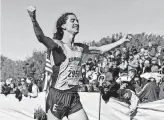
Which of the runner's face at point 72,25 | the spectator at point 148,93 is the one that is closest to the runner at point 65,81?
the runner's face at point 72,25

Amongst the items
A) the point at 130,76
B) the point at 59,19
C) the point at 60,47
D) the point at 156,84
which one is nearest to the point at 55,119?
the point at 60,47

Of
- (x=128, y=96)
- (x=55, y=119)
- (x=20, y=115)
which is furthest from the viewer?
(x=20, y=115)

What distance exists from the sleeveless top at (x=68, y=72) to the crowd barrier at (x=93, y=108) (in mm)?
2193

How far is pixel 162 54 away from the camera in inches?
312

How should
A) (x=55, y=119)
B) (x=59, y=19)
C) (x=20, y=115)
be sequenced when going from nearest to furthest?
(x=55, y=119) → (x=59, y=19) → (x=20, y=115)

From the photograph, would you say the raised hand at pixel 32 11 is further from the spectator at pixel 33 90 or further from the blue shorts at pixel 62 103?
the spectator at pixel 33 90

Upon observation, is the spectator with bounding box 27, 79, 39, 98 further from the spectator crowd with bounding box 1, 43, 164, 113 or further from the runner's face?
the runner's face

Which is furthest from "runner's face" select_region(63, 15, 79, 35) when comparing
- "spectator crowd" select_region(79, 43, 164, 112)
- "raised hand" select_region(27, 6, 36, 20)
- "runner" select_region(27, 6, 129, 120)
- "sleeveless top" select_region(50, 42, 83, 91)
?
"spectator crowd" select_region(79, 43, 164, 112)

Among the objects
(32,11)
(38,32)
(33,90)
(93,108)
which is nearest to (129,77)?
(93,108)

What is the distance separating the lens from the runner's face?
4020 millimetres

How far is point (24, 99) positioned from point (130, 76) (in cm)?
222

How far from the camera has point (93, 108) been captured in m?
6.43

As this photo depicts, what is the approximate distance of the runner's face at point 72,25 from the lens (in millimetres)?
4020

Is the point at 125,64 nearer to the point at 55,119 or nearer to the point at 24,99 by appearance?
the point at 24,99
